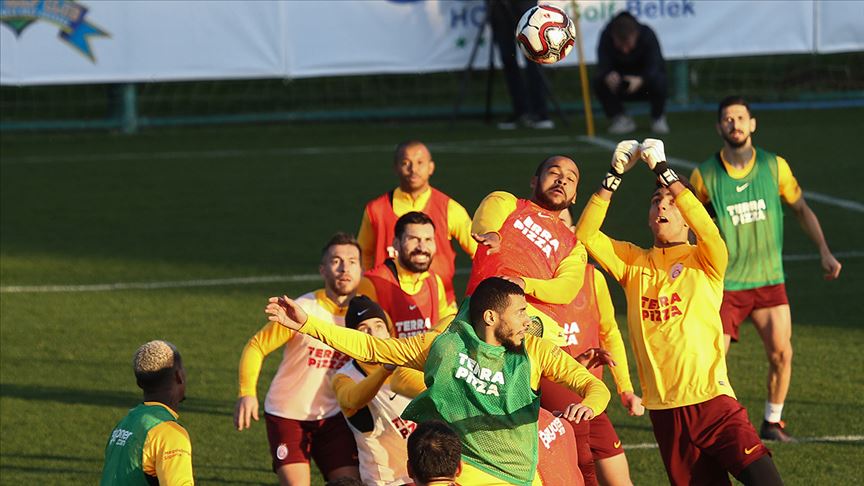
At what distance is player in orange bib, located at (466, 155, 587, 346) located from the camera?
A: 311 inches

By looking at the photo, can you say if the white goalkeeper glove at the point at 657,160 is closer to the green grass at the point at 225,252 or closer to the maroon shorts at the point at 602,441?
the maroon shorts at the point at 602,441

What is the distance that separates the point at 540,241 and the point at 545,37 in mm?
1933

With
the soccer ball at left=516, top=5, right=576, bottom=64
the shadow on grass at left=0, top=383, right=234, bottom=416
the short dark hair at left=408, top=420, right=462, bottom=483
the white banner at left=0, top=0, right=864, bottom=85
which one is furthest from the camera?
the white banner at left=0, top=0, right=864, bottom=85

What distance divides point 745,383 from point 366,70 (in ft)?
40.5

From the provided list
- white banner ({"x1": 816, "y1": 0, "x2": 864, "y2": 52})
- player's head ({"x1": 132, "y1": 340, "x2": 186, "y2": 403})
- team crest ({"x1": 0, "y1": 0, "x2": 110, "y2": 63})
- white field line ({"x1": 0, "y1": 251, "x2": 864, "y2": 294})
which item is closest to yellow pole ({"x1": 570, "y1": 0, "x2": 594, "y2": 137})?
white banner ({"x1": 816, "y1": 0, "x2": 864, "y2": 52})

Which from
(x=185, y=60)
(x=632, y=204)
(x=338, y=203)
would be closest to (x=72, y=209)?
(x=338, y=203)

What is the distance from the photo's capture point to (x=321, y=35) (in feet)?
74.0

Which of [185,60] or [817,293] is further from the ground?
[185,60]

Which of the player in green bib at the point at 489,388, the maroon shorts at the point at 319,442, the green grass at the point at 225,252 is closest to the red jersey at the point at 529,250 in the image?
the maroon shorts at the point at 319,442

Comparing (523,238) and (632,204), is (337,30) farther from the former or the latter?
(523,238)

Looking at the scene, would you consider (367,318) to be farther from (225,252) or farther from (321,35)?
(321,35)

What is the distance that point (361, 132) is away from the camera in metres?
23.4

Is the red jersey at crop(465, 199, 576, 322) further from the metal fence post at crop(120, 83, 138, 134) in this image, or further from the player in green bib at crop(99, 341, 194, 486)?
the metal fence post at crop(120, 83, 138, 134)

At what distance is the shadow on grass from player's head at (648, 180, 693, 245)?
3932mm
